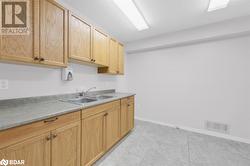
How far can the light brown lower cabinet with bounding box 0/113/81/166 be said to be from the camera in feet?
2.97

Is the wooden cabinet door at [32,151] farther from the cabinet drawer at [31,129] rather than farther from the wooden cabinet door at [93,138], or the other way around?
the wooden cabinet door at [93,138]

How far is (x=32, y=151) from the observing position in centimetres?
101

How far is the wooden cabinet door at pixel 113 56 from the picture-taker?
8.71ft

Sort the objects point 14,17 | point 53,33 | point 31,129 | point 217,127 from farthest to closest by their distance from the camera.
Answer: point 217,127 < point 53,33 < point 14,17 < point 31,129

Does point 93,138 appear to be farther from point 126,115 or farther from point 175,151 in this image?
point 175,151

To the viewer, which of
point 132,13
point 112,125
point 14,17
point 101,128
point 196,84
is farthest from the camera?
point 196,84

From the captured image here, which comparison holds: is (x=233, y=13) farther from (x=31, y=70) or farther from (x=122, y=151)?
(x=31, y=70)

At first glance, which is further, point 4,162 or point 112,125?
point 112,125

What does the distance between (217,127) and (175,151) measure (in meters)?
1.38

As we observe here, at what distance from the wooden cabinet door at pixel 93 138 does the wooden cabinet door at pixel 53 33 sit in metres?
0.90

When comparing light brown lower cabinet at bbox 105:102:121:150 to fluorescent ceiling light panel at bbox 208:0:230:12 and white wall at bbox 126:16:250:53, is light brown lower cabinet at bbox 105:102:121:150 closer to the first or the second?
white wall at bbox 126:16:250:53

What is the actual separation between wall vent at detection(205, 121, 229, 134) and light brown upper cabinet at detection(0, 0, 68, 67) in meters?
3.33

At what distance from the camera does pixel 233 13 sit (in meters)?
2.20

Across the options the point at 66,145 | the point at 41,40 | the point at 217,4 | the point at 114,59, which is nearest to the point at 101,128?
the point at 66,145
